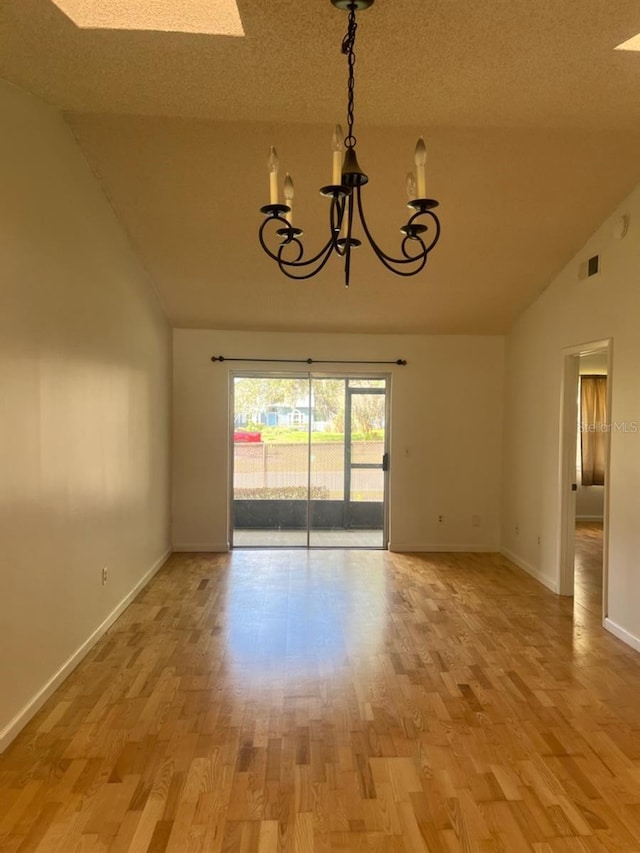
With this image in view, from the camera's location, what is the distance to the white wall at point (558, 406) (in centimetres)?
357

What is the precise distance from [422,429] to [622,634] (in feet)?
9.41

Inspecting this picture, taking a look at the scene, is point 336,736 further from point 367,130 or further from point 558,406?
point 558,406

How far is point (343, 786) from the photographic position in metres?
2.17

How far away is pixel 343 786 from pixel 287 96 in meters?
2.97

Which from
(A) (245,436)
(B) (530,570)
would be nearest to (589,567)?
(B) (530,570)

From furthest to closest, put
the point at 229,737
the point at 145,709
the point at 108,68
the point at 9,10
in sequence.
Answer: the point at 145,709 → the point at 229,737 → the point at 108,68 → the point at 9,10

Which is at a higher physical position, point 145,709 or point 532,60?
point 532,60

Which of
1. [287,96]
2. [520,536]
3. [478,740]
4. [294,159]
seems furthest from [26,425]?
[520,536]

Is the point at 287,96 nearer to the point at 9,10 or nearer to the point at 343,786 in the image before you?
the point at 9,10

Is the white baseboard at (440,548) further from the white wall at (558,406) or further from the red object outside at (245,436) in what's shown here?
the red object outside at (245,436)

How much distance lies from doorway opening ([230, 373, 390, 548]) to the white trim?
2.59m

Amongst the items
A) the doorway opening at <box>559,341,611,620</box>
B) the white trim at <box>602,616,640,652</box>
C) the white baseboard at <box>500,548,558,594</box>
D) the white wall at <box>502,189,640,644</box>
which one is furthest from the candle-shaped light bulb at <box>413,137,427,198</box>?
the white baseboard at <box>500,548,558,594</box>

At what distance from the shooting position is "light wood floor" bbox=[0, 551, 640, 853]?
195 centimetres

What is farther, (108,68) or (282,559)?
(282,559)
